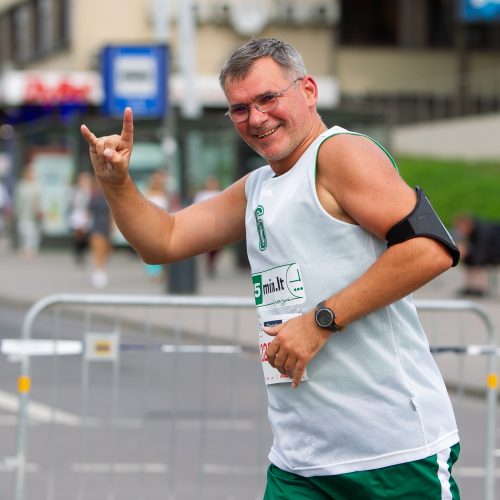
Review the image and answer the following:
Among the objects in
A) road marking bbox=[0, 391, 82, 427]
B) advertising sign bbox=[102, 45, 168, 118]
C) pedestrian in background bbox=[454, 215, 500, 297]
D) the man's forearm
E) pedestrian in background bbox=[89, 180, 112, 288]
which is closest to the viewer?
the man's forearm

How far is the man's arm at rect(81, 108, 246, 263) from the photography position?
11.8ft

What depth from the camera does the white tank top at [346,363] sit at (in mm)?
3400

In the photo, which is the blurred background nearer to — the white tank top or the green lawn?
the green lawn

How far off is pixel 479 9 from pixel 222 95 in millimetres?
9862

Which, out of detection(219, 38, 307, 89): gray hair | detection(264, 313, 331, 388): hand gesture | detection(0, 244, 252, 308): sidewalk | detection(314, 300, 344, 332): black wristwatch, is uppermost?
detection(219, 38, 307, 89): gray hair

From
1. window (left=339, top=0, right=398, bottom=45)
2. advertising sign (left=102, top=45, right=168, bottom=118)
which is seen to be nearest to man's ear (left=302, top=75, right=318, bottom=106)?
advertising sign (left=102, top=45, right=168, bottom=118)

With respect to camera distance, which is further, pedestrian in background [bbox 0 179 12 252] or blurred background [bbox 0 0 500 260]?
pedestrian in background [bbox 0 179 12 252]

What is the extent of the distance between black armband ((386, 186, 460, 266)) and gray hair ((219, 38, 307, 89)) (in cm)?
45

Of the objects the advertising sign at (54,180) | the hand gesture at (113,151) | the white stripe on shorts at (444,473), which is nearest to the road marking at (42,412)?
the hand gesture at (113,151)

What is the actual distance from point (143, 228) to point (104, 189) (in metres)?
0.17

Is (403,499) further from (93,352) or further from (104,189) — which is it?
(93,352)

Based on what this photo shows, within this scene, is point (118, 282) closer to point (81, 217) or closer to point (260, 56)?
point (81, 217)

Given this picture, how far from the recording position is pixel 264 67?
3414 mm

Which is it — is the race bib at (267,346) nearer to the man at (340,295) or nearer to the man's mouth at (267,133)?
the man at (340,295)
